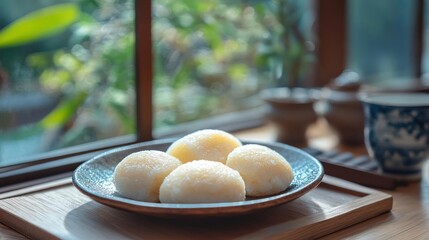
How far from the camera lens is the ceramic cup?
974 millimetres

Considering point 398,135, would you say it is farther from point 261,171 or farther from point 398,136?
point 261,171

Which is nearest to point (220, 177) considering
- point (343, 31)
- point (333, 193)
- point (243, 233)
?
point (243, 233)

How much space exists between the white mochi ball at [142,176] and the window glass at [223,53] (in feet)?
1.52

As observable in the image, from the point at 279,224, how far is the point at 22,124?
49cm

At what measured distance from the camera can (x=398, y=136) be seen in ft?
3.24

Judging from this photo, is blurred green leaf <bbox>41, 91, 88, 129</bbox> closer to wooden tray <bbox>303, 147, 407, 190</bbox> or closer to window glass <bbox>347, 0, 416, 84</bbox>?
wooden tray <bbox>303, 147, 407, 190</bbox>

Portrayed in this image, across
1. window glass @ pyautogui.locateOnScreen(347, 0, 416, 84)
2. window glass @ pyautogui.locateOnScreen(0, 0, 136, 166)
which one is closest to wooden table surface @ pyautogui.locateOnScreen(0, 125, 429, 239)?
window glass @ pyautogui.locateOnScreen(0, 0, 136, 166)

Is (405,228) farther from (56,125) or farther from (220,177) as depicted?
(56,125)

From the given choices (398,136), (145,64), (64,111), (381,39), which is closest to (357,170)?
(398,136)

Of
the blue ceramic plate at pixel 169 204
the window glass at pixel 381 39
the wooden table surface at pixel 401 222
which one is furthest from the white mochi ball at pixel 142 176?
the window glass at pixel 381 39

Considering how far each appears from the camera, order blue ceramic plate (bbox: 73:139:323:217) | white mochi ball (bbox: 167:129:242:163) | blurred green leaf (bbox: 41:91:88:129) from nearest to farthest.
Result: blue ceramic plate (bbox: 73:139:323:217)
white mochi ball (bbox: 167:129:242:163)
blurred green leaf (bbox: 41:91:88:129)

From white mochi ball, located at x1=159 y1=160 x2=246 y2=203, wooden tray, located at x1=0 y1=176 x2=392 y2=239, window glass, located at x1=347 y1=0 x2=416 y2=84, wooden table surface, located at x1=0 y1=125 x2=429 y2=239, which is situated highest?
window glass, located at x1=347 y1=0 x2=416 y2=84

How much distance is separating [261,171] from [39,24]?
0.48 metres

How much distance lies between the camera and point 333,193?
0.90 meters
